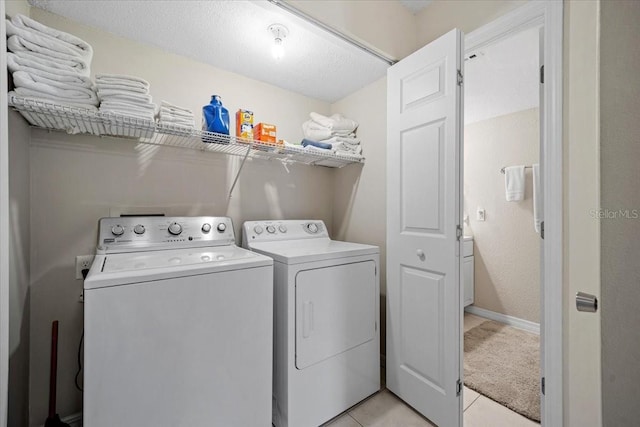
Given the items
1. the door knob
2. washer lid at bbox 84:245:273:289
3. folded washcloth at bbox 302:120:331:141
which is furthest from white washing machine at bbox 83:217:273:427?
folded washcloth at bbox 302:120:331:141

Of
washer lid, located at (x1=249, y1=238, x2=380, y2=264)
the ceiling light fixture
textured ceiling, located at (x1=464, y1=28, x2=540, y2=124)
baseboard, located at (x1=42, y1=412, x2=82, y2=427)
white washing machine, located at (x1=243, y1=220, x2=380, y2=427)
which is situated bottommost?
baseboard, located at (x1=42, y1=412, x2=82, y2=427)

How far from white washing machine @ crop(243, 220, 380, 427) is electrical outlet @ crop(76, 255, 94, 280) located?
2.84 feet

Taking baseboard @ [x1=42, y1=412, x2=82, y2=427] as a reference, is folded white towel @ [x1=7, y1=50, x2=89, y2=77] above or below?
above

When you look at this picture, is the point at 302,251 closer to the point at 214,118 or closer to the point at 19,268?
the point at 214,118

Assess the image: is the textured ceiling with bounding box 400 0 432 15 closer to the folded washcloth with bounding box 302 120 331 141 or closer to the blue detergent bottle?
the folded washcloth with bounding box 302 120 331 141

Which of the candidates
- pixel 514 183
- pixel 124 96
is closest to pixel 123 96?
pixel 124 96

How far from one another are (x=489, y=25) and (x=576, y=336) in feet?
5.20

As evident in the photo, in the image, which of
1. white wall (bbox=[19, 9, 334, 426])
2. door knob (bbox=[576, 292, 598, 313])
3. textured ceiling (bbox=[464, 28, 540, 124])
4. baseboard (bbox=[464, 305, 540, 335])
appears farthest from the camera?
baseboard (bbox=[464, 305, 540, 335])

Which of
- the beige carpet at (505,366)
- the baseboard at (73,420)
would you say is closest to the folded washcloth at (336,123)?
the beige carpet at (505,366)

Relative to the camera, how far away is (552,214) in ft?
3.76

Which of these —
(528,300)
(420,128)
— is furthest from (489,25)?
(528,300)

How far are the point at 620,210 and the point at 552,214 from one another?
854mm

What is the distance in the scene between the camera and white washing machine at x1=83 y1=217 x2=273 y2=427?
90 cm

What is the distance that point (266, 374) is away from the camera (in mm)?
1244
